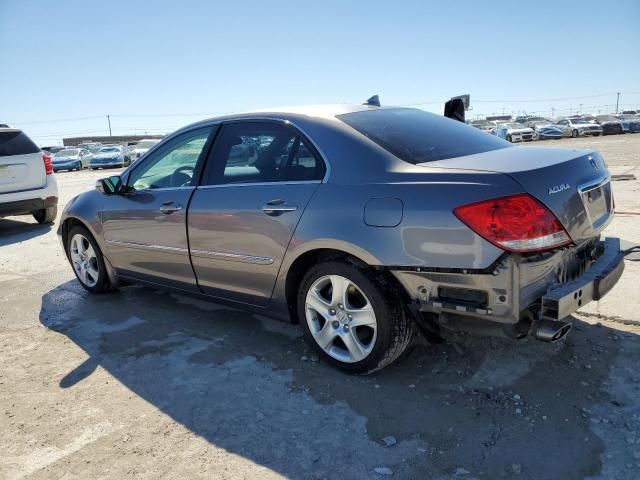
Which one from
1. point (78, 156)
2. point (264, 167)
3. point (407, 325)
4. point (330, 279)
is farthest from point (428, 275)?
point (78, 156)

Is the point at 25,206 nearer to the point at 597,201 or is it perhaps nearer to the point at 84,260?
the point at 84,260

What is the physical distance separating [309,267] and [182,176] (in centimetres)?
141

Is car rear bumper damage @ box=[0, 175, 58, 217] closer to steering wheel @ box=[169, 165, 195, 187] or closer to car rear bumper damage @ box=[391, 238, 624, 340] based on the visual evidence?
steering wheel @ box=[169, 165, 195, 187]

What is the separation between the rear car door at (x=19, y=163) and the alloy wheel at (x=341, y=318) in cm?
711

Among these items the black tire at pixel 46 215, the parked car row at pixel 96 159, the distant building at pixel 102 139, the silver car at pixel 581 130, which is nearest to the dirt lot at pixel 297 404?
the black tire at pixel 46 215

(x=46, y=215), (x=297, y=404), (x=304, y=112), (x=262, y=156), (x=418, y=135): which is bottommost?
(x=297, y=404)

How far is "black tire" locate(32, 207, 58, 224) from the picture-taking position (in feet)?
30.7

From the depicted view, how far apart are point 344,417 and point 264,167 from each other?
5.43 feet

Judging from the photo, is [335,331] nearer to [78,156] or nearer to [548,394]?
[548,394]

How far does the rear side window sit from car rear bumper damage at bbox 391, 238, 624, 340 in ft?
25.7

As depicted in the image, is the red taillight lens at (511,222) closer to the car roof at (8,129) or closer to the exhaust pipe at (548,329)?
the exhaust pipe at (548,329)

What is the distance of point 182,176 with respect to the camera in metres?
4.09

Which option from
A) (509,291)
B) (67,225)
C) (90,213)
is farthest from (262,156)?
(67,225)

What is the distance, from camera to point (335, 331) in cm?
323
